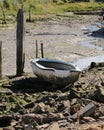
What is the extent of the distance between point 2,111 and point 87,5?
70396 millimetres

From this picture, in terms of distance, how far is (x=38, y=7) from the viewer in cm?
7238

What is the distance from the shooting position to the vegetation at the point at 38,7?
2453 inches

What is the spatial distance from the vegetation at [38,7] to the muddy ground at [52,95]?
21.2 metres

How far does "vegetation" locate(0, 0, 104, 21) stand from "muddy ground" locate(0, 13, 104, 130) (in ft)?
69.6

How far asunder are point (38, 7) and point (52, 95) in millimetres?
54249

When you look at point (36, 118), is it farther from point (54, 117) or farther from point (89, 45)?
point (89, 45)

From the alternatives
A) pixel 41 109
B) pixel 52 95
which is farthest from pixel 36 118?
pixel 52 95

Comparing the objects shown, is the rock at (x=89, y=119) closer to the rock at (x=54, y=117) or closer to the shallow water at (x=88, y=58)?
the rock at (x=54, y=117)

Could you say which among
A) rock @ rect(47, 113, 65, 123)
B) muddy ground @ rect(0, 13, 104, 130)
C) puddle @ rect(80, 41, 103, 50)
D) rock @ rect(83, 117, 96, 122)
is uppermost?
rock @ rect(83, 117, 96, 122)

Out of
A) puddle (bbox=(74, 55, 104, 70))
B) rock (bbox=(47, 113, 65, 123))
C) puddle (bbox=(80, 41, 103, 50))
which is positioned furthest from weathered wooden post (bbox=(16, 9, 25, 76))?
puddle (bbox=(80, 41, 103, 50))

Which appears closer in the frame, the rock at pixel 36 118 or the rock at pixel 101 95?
the rock at pixel 36 118

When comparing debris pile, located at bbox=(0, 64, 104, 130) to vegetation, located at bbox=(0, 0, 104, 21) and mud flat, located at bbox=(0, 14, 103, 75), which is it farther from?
vegetation, located at bbox=(0, 0, 104, 21)

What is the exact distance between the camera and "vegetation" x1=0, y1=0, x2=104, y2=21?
204 feet

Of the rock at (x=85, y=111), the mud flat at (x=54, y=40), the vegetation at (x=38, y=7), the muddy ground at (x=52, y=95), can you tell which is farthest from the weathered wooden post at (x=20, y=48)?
the vegetation at (x=38, y=7)
